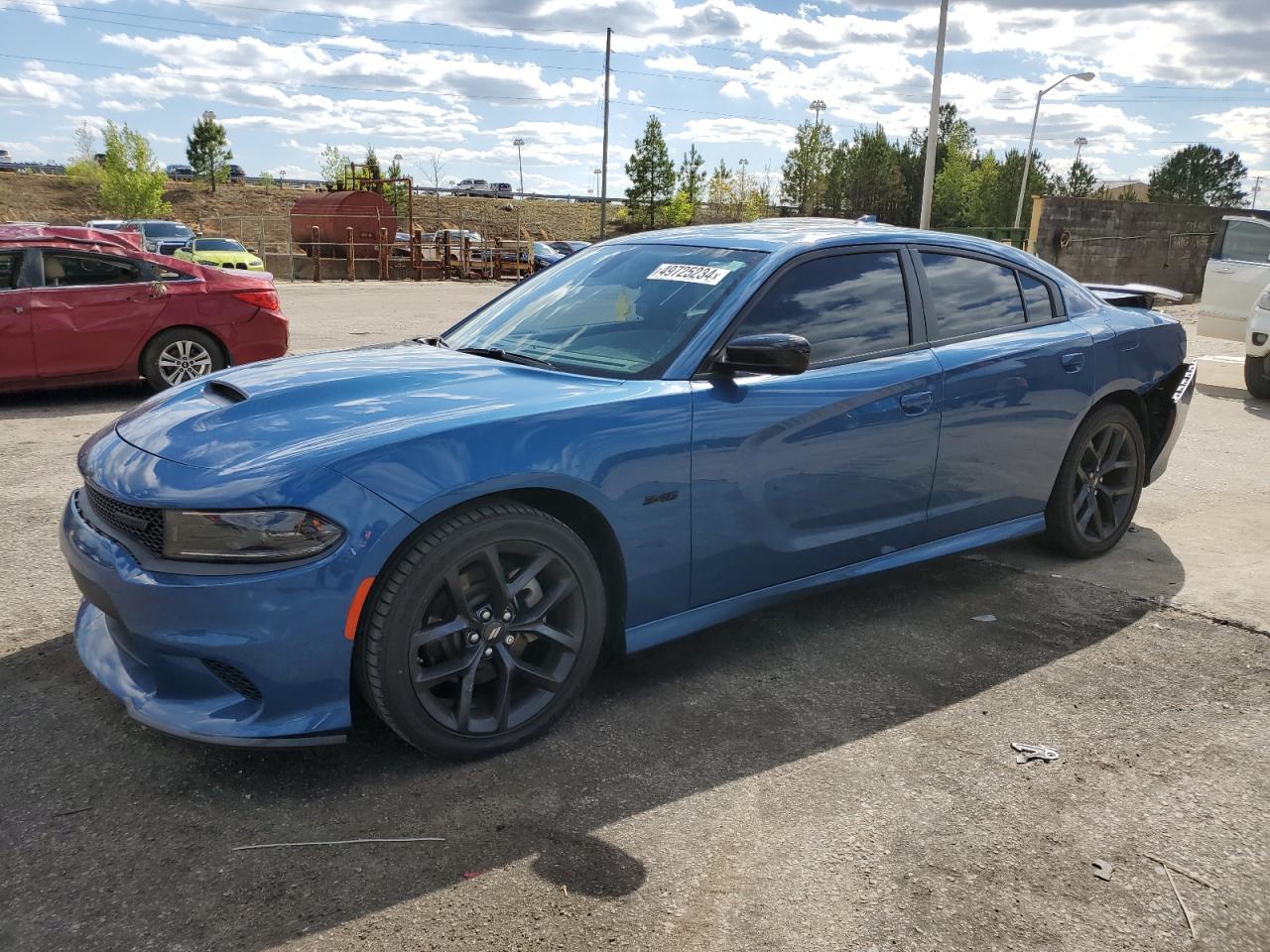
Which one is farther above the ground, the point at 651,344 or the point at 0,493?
the point at 651,344

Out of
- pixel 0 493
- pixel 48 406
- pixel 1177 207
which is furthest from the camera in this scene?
pixel 1177 207

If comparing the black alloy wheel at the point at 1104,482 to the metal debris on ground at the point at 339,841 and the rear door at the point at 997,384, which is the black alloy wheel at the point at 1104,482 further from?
the metal debris on ground at the point at 339,841

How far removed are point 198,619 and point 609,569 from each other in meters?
1.25

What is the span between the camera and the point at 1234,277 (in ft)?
38.8

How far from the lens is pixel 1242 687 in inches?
148

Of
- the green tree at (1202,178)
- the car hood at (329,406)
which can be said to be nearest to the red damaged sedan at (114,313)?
the car hood at (329,406)

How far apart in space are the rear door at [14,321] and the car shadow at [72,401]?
1.11 feet

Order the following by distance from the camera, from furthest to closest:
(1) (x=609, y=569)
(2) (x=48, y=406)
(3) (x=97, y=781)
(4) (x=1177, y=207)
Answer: (4) (x=1177, y=207)
(2) (x=48, y=406)
(1) (x=609, y=569)
(3) (x=97, y=781)

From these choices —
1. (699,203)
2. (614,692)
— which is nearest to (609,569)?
(614,692)

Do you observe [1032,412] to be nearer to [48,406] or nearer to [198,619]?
[198,619]

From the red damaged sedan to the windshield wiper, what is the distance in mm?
6044

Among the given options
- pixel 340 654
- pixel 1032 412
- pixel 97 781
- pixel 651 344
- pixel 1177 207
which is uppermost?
pixel 1177 207

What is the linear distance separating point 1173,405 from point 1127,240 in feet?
69.8

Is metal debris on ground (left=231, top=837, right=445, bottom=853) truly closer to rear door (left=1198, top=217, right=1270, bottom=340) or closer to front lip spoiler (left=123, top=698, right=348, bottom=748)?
front lip spoiler (left=123, top=698, right=348, bottom=748)
